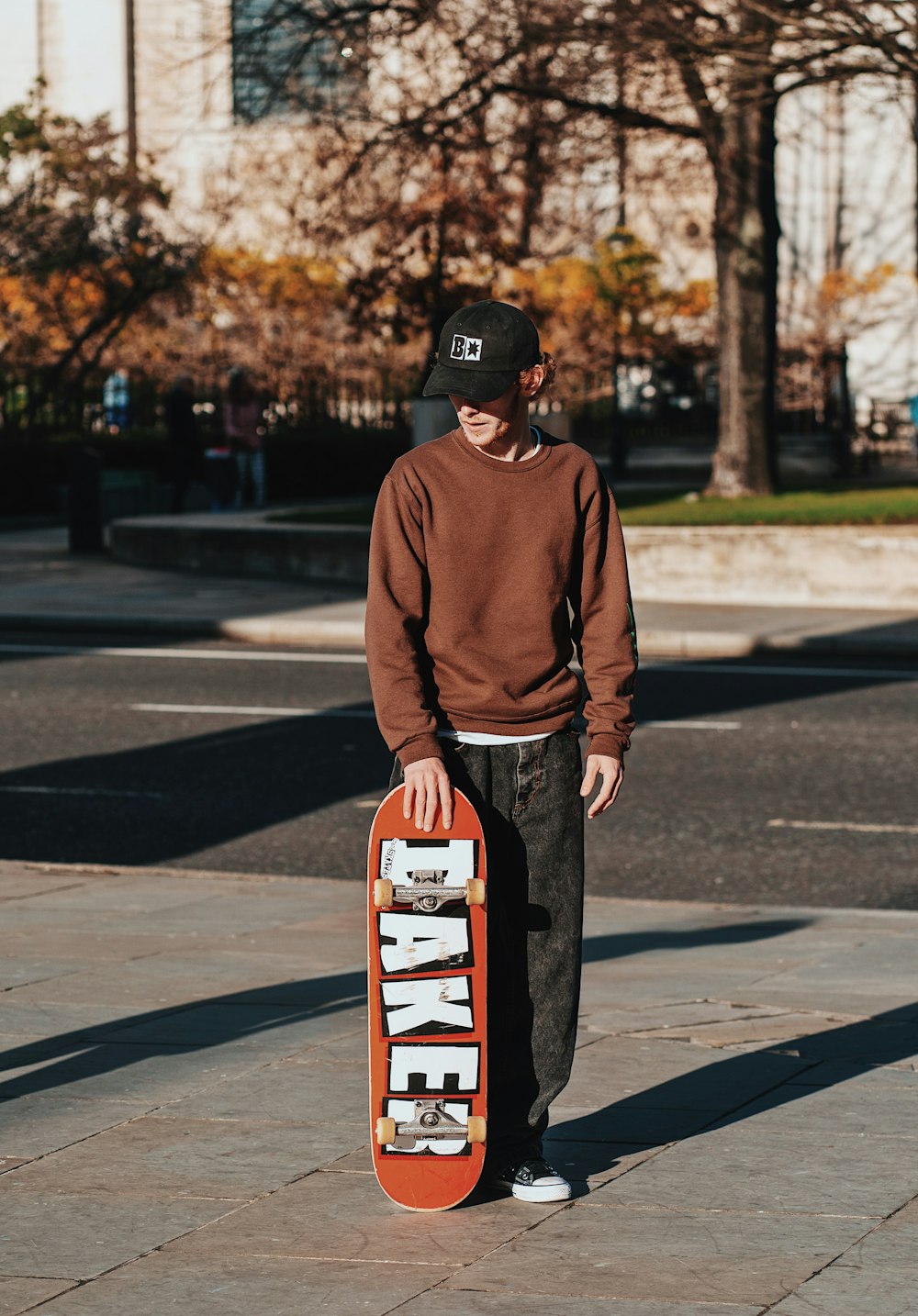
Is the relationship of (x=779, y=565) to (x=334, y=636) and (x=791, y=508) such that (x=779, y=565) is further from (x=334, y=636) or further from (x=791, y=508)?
(x=334, y=636)

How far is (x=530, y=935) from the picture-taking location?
4.25 metres

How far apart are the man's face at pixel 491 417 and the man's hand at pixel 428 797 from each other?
2.25ft

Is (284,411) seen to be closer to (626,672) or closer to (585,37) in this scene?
(585,37)

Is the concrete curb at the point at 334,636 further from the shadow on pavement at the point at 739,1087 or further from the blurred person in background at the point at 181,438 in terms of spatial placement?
the shadow on pavement at the point at 739,1087

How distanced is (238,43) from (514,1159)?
20524mm

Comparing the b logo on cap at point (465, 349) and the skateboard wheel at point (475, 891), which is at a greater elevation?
the b logo on cap at point (465, 349)

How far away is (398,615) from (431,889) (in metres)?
0.57

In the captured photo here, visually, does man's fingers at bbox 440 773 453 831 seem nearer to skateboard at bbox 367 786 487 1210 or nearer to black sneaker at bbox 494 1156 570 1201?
skateboard at bbox 367 786 487 1210

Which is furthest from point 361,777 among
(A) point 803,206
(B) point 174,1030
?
(A) point 803,206

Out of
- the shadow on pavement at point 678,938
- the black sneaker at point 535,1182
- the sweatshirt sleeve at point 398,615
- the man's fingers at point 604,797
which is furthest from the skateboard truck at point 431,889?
the shadow on pavement at point 678,938

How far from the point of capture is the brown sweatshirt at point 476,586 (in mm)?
4121

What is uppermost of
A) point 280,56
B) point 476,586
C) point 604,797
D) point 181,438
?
point 280,56

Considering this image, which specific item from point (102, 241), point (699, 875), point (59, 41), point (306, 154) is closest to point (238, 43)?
point (102, 241)

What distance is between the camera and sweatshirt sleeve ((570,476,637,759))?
13.9ft
